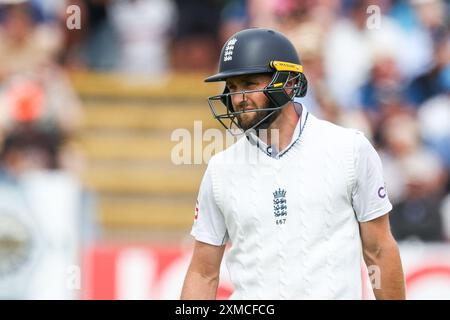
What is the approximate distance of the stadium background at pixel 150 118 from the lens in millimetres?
9516

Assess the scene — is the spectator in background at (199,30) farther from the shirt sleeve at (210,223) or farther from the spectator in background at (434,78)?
the shirt sleeve at (210,223)

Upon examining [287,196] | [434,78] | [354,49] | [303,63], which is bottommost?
[287,196]

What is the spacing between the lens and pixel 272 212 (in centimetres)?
508

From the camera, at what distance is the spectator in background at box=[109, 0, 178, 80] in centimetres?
1202

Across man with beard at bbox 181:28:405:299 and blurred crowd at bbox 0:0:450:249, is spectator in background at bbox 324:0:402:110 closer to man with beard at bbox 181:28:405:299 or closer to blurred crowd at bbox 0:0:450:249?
blurred crowd at bbox 0:0:450:249

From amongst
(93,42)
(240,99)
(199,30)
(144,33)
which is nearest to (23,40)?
(93,42)

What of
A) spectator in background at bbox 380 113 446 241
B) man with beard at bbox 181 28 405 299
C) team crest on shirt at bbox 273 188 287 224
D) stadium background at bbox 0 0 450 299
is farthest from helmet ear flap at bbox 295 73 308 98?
spectator in background at bbox 380 113 446 241

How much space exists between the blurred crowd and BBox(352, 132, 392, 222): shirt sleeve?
175 inches

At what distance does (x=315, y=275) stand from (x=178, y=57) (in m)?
7.38

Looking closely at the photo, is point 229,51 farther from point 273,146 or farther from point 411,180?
point 411,180

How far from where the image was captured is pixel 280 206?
5.08 metres

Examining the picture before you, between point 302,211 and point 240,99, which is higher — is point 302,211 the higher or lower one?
the lower one

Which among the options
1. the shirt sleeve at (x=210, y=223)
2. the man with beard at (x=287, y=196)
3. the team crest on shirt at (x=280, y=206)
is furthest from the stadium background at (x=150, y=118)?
the team crest on shirt at (x=280, y=206)

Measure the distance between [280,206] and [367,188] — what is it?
16.2 inches
